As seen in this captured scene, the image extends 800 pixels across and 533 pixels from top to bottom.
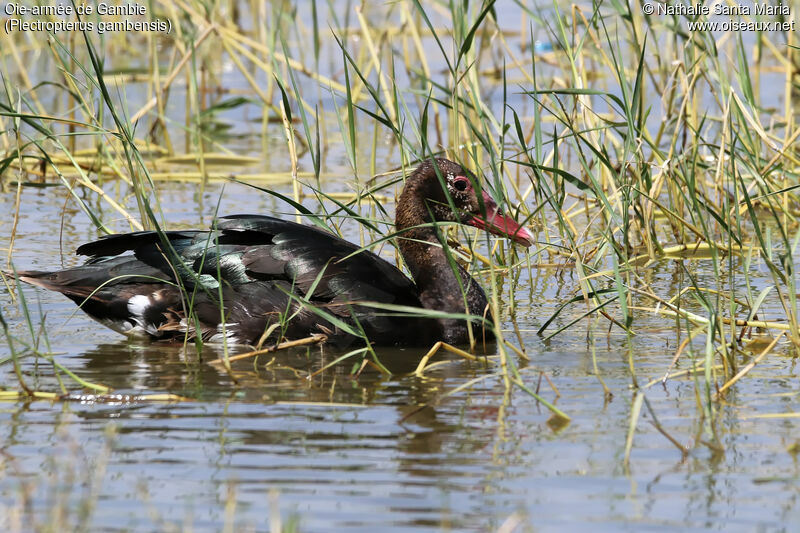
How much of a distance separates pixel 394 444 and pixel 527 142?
332cm

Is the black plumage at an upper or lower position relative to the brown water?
upper

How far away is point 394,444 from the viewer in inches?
166

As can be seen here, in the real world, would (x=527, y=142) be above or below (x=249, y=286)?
above

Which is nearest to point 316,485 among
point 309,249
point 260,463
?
point 260,463

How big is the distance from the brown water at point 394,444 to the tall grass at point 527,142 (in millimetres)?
177

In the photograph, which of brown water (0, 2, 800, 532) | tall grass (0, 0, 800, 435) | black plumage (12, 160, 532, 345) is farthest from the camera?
black plumage (12, 160, 532, 345)

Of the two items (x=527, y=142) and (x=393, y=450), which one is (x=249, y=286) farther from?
(x=527, y=142)

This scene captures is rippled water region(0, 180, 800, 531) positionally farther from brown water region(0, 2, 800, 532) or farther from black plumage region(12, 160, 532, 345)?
black plumage region(12, 160, 532, 345)

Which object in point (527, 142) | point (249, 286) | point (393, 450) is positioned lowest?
point (393, 450)

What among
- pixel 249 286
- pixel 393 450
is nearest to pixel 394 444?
pixel 393 450

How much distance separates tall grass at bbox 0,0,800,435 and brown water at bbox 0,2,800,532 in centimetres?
18

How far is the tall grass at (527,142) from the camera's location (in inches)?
213

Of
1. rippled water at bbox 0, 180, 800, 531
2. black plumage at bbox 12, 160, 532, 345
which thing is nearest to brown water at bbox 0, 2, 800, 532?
rippled water at bbox 0, 180, 800, 531

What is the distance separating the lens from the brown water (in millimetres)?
3557
